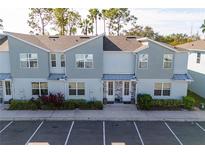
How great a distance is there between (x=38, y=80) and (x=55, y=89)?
1.83 metres

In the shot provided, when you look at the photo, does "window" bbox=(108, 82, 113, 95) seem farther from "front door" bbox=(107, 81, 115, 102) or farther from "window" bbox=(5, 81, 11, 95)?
"window" bbox=(5, 81, 11, 95)

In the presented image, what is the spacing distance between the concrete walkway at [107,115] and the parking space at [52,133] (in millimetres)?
1071

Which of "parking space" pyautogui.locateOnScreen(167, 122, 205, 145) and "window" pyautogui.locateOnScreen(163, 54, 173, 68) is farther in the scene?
"window" pyautogui.locateOnScreen(163, 54, 173, 68)

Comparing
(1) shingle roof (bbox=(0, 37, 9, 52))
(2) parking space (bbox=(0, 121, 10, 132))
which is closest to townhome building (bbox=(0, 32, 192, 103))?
(1) shingle roof (bbox=(0, 37, 9, 52))

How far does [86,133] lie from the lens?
1316 centimetres

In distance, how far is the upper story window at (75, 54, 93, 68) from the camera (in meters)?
18.6

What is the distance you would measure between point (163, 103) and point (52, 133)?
1025cm

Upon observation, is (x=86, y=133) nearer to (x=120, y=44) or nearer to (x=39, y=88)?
(x=39, y=88)

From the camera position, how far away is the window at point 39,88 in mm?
19125

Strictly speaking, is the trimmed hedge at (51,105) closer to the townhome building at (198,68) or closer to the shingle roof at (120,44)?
the shingle roof at (120,44)

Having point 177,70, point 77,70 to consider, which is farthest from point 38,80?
point 177,70

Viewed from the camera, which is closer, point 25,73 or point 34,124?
point 34,124
